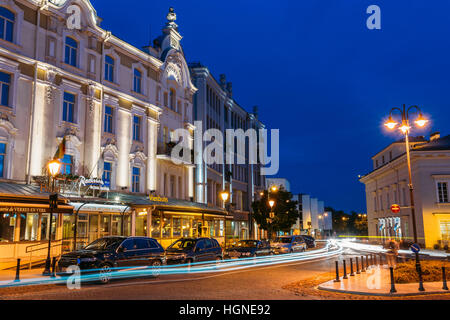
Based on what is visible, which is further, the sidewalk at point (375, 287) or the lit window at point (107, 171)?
the lit window at point (107, 171)

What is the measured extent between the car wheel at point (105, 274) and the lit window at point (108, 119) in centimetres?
1581

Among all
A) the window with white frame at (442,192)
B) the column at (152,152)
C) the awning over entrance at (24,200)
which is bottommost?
the awning over entrance at (24,200)

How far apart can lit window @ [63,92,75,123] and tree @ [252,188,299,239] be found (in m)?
28.3

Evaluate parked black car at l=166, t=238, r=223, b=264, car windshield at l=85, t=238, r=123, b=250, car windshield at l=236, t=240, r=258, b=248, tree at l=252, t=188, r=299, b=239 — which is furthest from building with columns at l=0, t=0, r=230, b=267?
tree at l=252, t=188, r=299, b=239

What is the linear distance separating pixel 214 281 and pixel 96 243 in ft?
16.4

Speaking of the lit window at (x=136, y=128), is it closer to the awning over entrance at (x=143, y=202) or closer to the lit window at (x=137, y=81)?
the lit window at (x=137, y=81)

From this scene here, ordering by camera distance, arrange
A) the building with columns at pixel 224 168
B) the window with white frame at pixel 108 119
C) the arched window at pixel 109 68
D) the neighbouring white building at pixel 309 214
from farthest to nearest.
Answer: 1. the neighbouring white building at pixel 309 214
2. the building with columns at pixel 224 168
3. the arched window at pixel 109 68
4. the window with white frame at pixel 108 119

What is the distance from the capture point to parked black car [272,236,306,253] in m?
32.0

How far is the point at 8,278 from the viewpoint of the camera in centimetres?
1570

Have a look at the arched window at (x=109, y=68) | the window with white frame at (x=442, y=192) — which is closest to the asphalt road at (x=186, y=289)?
the arched window at (x=109, y=68)

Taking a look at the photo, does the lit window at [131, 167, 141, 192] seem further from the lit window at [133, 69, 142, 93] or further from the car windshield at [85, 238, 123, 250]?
the car windshield at [85, 238, 123, 250]

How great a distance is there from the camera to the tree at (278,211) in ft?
165

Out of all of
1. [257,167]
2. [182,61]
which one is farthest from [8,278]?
[257,167]
